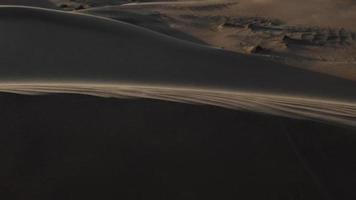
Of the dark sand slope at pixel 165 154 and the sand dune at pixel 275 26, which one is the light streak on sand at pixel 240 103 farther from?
the sand dune at pixel 275 26

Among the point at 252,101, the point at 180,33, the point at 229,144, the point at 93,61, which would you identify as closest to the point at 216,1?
the point at 180,33

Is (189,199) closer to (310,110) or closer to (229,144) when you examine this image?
(229,144)

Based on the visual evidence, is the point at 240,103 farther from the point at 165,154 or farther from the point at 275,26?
the point at 275,26

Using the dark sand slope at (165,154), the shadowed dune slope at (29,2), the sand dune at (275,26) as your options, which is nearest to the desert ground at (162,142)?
the dark sand slope at (165,154)

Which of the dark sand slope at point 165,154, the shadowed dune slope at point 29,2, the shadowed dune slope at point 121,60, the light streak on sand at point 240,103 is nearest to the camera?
the dark sand slope at point 165,154

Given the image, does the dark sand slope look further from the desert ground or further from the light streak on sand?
the light streak on sand

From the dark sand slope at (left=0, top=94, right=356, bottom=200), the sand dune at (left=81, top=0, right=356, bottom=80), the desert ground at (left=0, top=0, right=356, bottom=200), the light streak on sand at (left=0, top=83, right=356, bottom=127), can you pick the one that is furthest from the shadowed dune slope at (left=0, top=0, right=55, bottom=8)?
the dark sand slope at (left=0, top=94, right=356, bottom=200)

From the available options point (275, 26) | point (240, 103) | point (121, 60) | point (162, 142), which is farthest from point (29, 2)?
point (162, 142)
